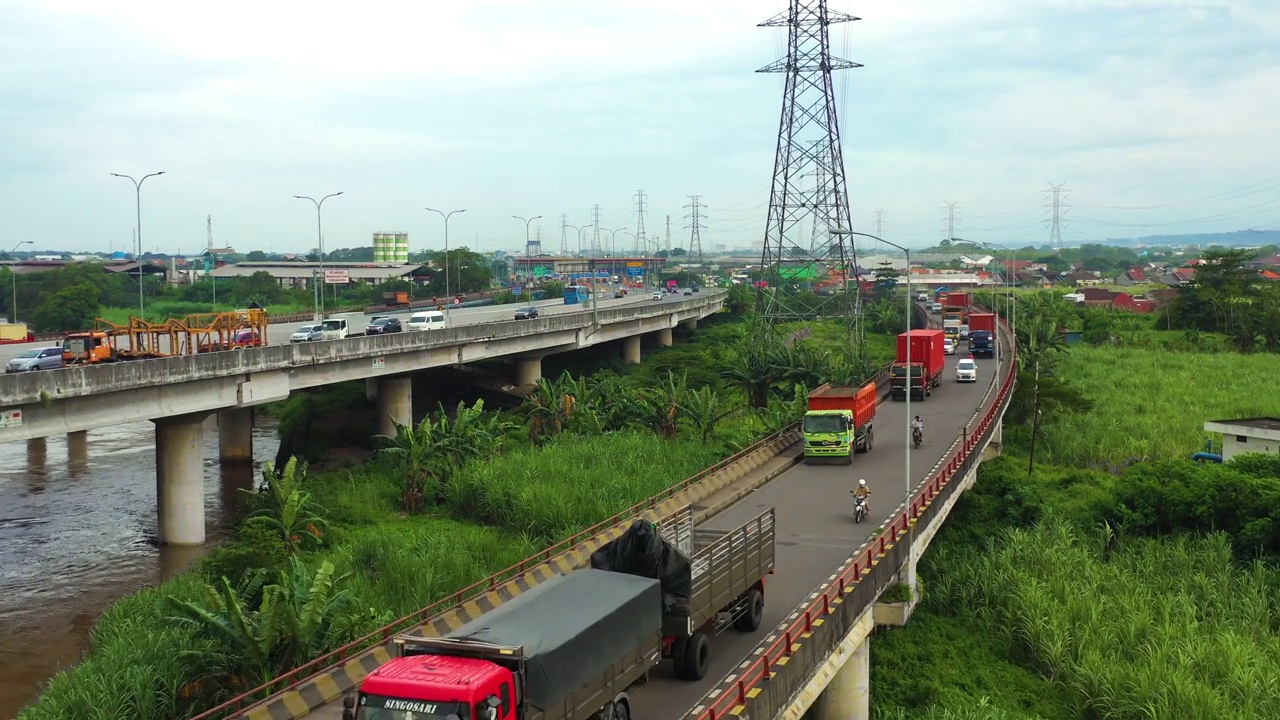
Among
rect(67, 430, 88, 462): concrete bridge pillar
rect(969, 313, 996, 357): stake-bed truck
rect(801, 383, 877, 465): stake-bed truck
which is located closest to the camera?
rect(801, 383, 877, 465): stake-bed truck

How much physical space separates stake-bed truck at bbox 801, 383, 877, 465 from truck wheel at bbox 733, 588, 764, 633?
56.7 ft

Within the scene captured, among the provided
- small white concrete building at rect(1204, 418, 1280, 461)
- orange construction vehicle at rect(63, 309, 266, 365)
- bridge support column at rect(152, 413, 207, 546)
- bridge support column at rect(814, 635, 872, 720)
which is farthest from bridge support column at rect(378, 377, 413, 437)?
small white concrete building at rect(1204, 418, 1280, 461)

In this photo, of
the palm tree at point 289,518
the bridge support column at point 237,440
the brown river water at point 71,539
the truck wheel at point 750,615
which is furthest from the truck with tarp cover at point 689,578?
the bridge support column at point 237,440

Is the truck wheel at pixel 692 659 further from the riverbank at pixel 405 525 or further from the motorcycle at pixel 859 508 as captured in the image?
the motorcycle at pixel 859 508

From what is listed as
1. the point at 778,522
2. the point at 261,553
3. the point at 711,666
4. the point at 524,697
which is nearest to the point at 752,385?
the point at 778,522

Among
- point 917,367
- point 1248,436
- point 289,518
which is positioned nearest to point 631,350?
point 917,367

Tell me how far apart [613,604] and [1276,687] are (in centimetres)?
1749

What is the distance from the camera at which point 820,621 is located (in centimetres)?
2134

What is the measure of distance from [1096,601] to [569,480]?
17823 millimetres

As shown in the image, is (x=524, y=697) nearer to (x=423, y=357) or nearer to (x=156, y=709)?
(x=156, y=709)

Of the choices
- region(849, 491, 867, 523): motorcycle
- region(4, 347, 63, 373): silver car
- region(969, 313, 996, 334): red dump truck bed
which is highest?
region(4, 347, 63, 373): silver car

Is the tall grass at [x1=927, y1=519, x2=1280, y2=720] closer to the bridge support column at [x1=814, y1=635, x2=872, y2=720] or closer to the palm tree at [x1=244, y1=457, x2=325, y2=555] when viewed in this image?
the bridge support column at [x1=814, y1=635, x2=872, y2=720]

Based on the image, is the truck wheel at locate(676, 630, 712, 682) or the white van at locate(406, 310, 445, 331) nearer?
the truck wheel at locate(676, 630, 712, 682)

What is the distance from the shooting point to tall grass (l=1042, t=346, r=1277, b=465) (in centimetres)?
5225
